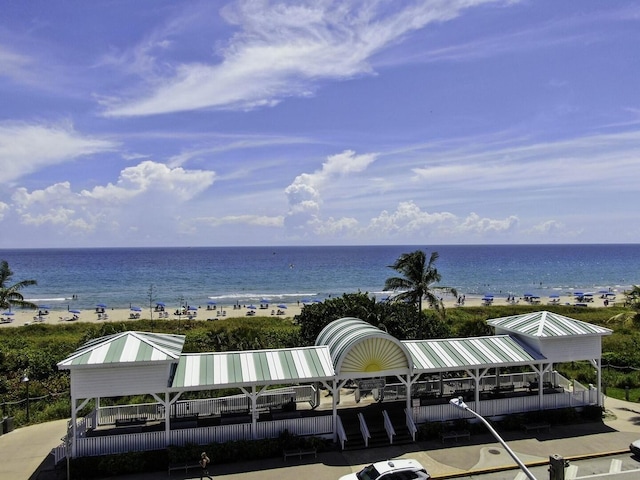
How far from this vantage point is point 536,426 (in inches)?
766

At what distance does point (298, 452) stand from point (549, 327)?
477 inches

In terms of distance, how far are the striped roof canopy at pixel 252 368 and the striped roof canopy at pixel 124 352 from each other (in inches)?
37.8

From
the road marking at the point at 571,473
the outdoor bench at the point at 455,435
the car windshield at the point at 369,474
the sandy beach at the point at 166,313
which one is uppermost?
the car windshield at the point at 369,474

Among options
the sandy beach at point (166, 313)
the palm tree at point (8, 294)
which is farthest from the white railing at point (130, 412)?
the sandy beach at point (166, 313)

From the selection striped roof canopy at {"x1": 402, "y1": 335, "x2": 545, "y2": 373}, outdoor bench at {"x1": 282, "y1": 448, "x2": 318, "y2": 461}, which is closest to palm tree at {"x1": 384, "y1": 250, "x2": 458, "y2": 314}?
striped roof canopy at {"x1": 402, "y1": 335, "x2": 545, "y2": 373}

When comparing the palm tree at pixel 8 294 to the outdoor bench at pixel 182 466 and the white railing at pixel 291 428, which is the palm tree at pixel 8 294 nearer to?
the white railing at pixel 291 428

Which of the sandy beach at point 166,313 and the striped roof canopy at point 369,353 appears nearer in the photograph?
the striped roof canopy at point 369,353

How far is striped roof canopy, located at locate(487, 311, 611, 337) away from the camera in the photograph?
2061cm

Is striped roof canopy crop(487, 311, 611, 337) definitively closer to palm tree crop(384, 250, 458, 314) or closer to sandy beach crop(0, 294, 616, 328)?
palm tree crop(384, 250, 458, 314)

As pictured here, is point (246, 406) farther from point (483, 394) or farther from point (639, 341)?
point (639, 341)

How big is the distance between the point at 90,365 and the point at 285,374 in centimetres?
667

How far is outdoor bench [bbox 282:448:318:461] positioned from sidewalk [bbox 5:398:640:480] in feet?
0.65

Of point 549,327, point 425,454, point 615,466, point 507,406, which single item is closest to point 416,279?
point 549,327

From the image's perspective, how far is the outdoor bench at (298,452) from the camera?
17.2 metres
